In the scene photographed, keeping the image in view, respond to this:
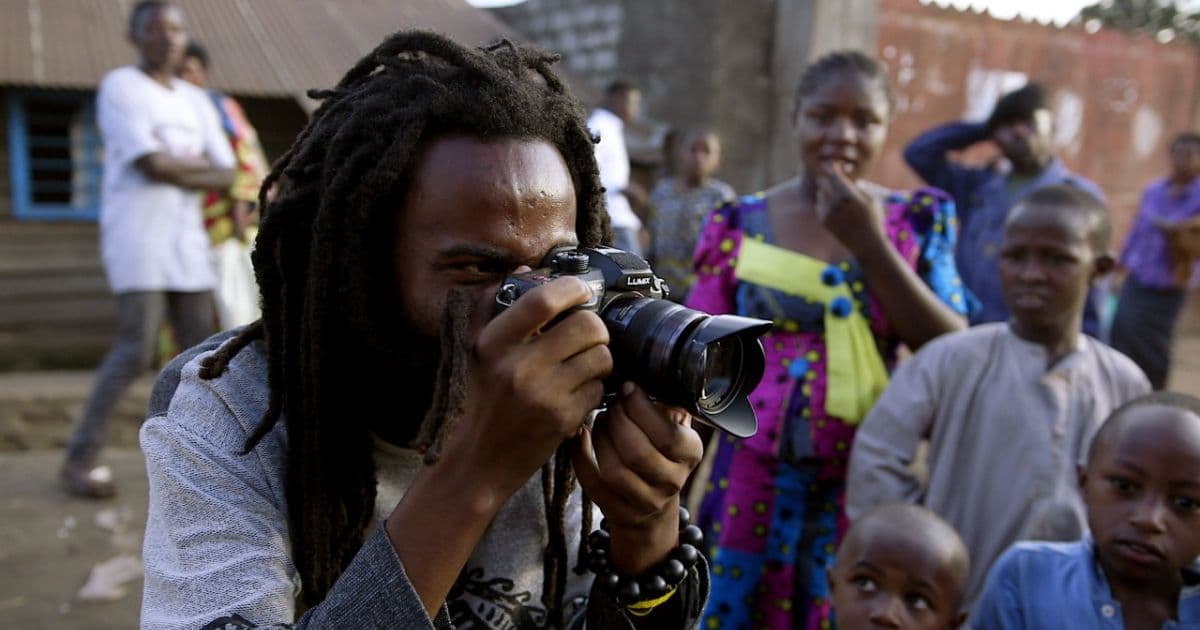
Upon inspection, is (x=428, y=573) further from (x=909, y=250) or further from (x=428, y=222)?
(x=909, y=250)

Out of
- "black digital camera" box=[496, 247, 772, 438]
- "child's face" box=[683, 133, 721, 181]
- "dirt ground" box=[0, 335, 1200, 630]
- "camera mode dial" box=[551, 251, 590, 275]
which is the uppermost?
"camera mode dial" box=[551, 251, 590, 275]

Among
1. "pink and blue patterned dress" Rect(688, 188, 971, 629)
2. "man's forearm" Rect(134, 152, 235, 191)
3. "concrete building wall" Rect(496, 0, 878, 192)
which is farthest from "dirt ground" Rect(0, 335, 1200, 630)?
"concrete building wall" Rect(496, 0, 878, 192)

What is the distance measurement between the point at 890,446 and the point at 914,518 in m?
0.24

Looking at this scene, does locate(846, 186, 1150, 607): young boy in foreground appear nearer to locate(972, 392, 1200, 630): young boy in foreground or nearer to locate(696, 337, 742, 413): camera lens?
locate(972, 392, 1200, 630): young boy in foreground

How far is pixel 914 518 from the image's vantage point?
2158 millimetres

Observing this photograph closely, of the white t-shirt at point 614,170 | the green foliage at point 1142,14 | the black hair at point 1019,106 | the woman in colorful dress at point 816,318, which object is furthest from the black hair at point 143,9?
the green foliage at point 1142,14

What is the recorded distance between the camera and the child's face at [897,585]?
2088 millimetres

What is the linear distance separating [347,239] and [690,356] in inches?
20.3

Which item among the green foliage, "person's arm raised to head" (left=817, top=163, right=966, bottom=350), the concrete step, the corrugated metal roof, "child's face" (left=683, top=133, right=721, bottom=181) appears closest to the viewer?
"person's arm raised to head" (left=817, top=163, right=966, bottom=350)

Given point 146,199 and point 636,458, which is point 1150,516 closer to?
point 636,458

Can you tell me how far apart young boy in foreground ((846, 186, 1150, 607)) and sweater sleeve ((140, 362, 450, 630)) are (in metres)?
1.39

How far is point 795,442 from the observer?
2.49m

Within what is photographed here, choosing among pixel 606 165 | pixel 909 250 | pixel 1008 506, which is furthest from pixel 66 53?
pixel 1008 506

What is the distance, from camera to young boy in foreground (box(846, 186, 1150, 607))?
90.4 inches
